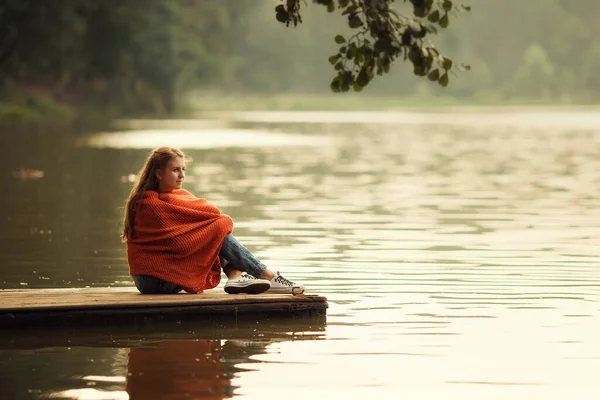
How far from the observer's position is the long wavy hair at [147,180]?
977 cm

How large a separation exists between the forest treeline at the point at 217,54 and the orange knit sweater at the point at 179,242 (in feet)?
150

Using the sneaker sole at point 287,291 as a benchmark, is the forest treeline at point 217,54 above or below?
above

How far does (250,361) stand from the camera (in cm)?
823

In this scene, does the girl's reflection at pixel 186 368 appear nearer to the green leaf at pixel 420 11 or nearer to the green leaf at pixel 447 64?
the green leaf at pixel 447 64

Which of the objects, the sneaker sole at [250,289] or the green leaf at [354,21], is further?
the sneaker sole at [250,289]

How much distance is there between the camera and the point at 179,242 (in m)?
9.65

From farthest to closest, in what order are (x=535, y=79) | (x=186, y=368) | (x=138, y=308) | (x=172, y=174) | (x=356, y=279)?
1. (x=535, y=79)
2. (x=356, y=279)
3. (x=172, y=174)
4. (x=138, y=308)
5. (x=186, y=368)

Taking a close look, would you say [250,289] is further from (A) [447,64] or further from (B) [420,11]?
(B) [420,11]

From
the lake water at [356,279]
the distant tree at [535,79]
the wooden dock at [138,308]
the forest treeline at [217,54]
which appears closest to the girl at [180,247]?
the wooden dock at [138,308]

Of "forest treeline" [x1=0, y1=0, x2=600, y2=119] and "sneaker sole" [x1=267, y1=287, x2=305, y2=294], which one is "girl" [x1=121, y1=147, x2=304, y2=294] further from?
"forest treeline" [x1=0, y1=0, x2=600, y2=119]

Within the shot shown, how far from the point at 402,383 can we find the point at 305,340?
53.9 inches

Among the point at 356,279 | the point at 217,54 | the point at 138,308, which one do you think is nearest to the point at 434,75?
the point at 138,308

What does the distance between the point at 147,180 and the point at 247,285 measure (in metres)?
1.00

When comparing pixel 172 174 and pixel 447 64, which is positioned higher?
pixel 447 64
